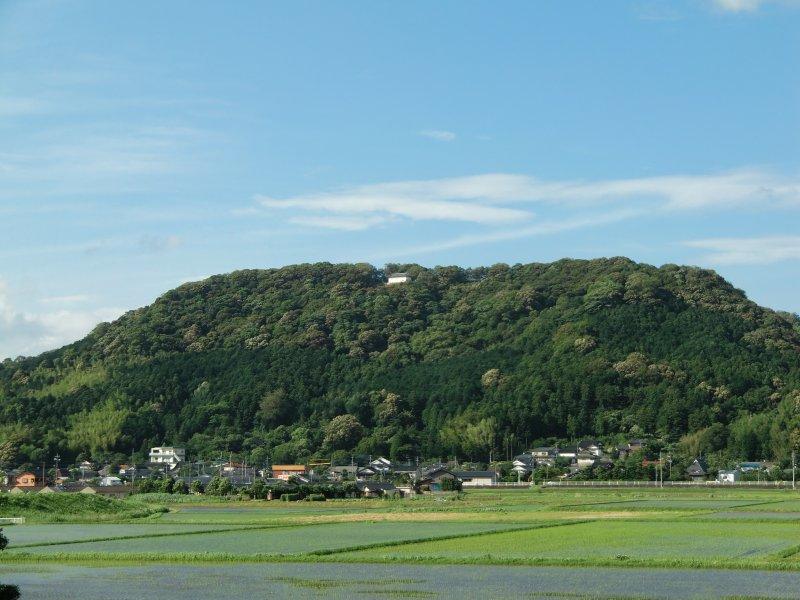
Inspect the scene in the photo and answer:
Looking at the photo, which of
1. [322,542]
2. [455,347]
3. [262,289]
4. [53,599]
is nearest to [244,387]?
[455,347]

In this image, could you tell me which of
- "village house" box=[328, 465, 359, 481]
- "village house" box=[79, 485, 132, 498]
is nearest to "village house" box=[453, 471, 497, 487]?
"village house" box=[328, 465, 359, 481]

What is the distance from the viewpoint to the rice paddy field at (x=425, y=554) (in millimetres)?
25672

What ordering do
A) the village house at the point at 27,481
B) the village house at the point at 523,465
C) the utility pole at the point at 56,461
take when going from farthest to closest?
1. the utility pole at the point at 56,461
2. the village house at the point at 27,481
3. the village house at the point at 523,465

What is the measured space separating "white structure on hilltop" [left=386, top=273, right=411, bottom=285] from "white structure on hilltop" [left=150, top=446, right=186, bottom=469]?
5427cm

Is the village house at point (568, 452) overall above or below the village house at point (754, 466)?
above

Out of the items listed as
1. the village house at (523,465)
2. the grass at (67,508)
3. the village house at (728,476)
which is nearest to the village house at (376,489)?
the village house at (523,465)

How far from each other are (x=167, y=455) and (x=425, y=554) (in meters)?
85.1

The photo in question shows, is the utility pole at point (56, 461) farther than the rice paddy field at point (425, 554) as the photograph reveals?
Yes

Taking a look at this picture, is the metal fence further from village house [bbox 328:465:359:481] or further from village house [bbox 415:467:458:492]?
village house [bbox 328:465:359:481]

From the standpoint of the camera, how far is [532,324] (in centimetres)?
13400

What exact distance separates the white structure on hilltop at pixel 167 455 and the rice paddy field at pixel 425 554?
5988 cm

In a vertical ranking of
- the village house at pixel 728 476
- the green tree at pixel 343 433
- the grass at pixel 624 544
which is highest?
the green tree at pixel 343 433

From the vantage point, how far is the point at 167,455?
374 feet

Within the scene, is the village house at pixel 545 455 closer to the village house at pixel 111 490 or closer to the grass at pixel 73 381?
the village house at pixel 111 490
